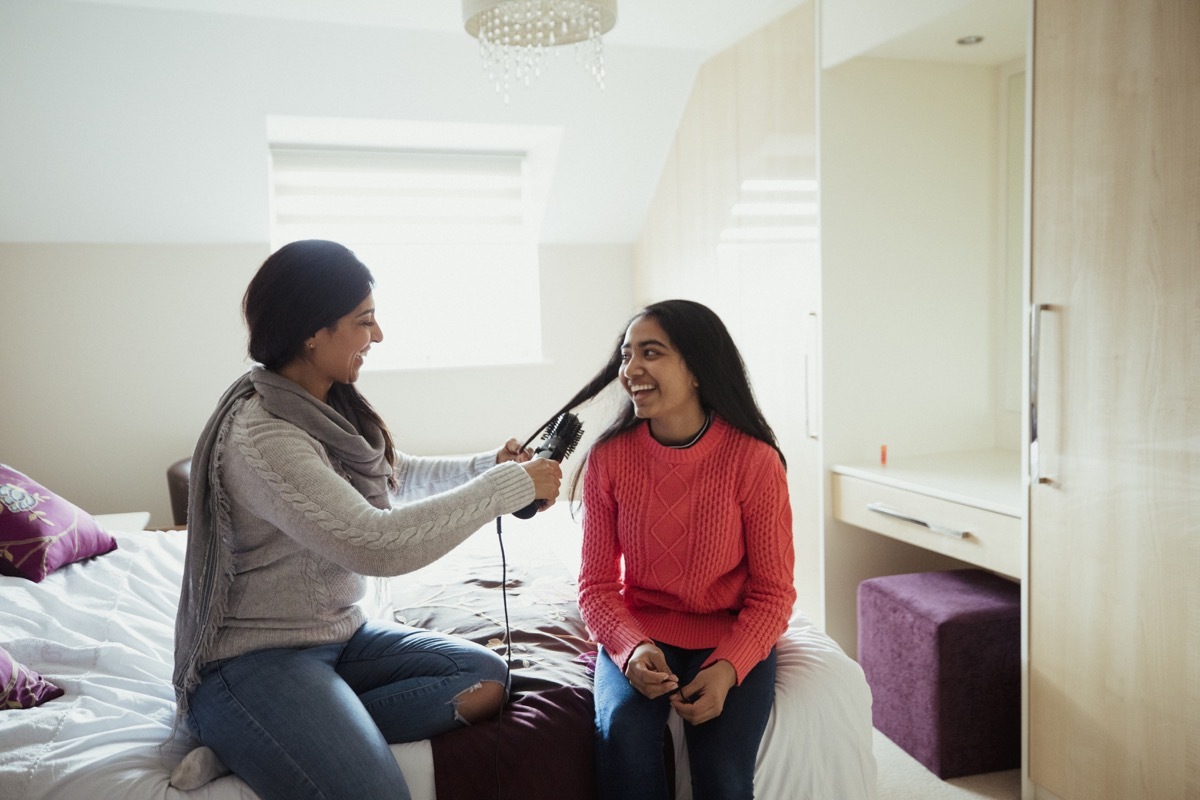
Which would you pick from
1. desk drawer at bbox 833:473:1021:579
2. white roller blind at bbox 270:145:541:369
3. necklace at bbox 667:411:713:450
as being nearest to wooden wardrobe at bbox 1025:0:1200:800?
desk drawer at bbox 833:473:1021:579

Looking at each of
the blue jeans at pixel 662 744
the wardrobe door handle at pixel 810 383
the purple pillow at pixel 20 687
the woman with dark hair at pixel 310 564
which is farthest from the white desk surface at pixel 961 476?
the purple pillow at pixel 20 687

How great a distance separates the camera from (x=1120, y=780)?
6.00 feet

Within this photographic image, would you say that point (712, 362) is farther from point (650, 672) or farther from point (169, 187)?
point (169, 187)

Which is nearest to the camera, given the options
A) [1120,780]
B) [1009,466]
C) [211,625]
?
[211,625]

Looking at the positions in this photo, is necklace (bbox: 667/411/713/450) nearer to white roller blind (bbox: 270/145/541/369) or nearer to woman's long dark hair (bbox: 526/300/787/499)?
woman's long dark hair (bbox: 526/300/787/499)

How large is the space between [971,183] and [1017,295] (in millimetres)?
382

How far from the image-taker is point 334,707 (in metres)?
1.32

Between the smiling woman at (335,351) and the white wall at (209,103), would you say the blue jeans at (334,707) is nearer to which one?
the smiling woman at (335,351)

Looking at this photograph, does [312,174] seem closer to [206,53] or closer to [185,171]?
[185,171]

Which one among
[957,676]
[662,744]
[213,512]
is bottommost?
[957,676]

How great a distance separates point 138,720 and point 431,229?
3.00 metres

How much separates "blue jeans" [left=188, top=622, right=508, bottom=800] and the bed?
6 cm

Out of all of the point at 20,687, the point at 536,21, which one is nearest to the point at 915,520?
the point at 536,21

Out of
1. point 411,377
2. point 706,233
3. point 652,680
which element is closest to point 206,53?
point 411,377
